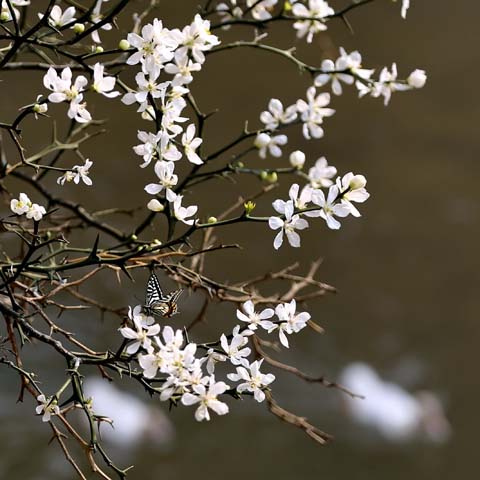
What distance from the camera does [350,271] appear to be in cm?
350

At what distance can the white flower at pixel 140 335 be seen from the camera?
69cm

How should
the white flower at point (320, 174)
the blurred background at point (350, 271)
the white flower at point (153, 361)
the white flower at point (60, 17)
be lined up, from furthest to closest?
1. the blurred background at point (350, 271)
2. the white flower at point (320, 174)
3. the white flower at point (60, 17)
4. the white flower at point (153, 361)

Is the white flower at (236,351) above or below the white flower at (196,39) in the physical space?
below

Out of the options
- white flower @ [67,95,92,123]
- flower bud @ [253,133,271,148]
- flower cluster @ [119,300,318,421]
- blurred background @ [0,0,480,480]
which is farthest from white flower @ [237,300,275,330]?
blurred background @ [0,0,480,480]

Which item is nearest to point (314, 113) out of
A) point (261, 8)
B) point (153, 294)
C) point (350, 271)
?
point (261, 8)

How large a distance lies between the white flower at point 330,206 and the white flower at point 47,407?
281 mm

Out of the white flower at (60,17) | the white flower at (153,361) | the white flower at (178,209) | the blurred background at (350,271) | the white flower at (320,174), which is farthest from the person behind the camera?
the blurred background at (350,271)

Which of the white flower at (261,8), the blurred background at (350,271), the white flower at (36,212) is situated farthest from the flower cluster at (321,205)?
the blurred background at (350,271)

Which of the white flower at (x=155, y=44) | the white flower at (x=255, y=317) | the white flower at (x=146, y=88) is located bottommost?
the white flower at (x=255, y=317)

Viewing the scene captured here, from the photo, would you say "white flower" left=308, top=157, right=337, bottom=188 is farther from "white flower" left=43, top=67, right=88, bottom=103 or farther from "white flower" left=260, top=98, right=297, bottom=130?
"white flower" left=43, top=67, right=88, bottom=103

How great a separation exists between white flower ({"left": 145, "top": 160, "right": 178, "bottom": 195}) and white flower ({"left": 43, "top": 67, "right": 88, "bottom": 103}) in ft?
0.30

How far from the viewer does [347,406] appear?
3.12m

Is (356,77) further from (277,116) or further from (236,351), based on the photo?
(236,351)

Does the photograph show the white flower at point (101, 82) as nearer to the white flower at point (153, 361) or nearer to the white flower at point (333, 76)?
the white flower at point (153, 361)
